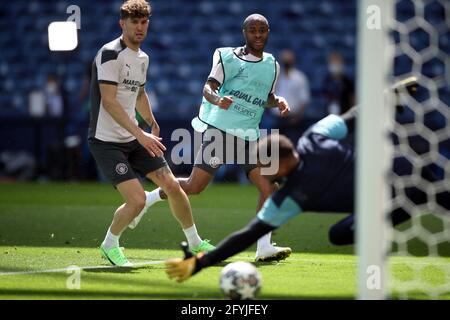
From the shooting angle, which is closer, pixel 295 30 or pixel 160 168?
pixel 160 168

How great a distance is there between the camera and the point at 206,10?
20594mm

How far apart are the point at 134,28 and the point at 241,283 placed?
98.9 inches

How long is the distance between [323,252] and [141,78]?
2273 millimetres

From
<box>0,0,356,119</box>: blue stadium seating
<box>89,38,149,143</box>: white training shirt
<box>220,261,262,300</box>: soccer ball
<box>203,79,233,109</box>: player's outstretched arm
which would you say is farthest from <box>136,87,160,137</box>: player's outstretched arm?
<box>0,0,356,119</box>: blue stadium seating

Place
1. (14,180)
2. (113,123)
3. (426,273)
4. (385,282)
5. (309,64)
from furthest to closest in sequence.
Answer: (309,64), (14,180), (113,123), (426,273), (385,282)

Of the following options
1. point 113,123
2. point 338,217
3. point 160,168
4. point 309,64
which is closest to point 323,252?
point 160,168

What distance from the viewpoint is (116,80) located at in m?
6.89

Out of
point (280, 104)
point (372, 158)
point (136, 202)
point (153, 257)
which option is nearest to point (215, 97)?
point (280, 104)

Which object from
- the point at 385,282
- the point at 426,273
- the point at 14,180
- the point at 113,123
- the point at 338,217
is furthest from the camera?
the point at 14,180

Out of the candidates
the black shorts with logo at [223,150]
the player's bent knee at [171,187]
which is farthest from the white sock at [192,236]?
the black shorts with logo at [223,150]

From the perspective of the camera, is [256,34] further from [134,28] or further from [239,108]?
[134,28]

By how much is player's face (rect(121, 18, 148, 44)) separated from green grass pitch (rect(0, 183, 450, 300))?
1.80 meters

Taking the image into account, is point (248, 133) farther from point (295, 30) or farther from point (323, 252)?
point (295, 30)

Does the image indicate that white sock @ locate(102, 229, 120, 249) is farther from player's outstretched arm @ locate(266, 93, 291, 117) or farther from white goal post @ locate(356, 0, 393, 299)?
white goal post @ locate(356, 0, 393, 299)
